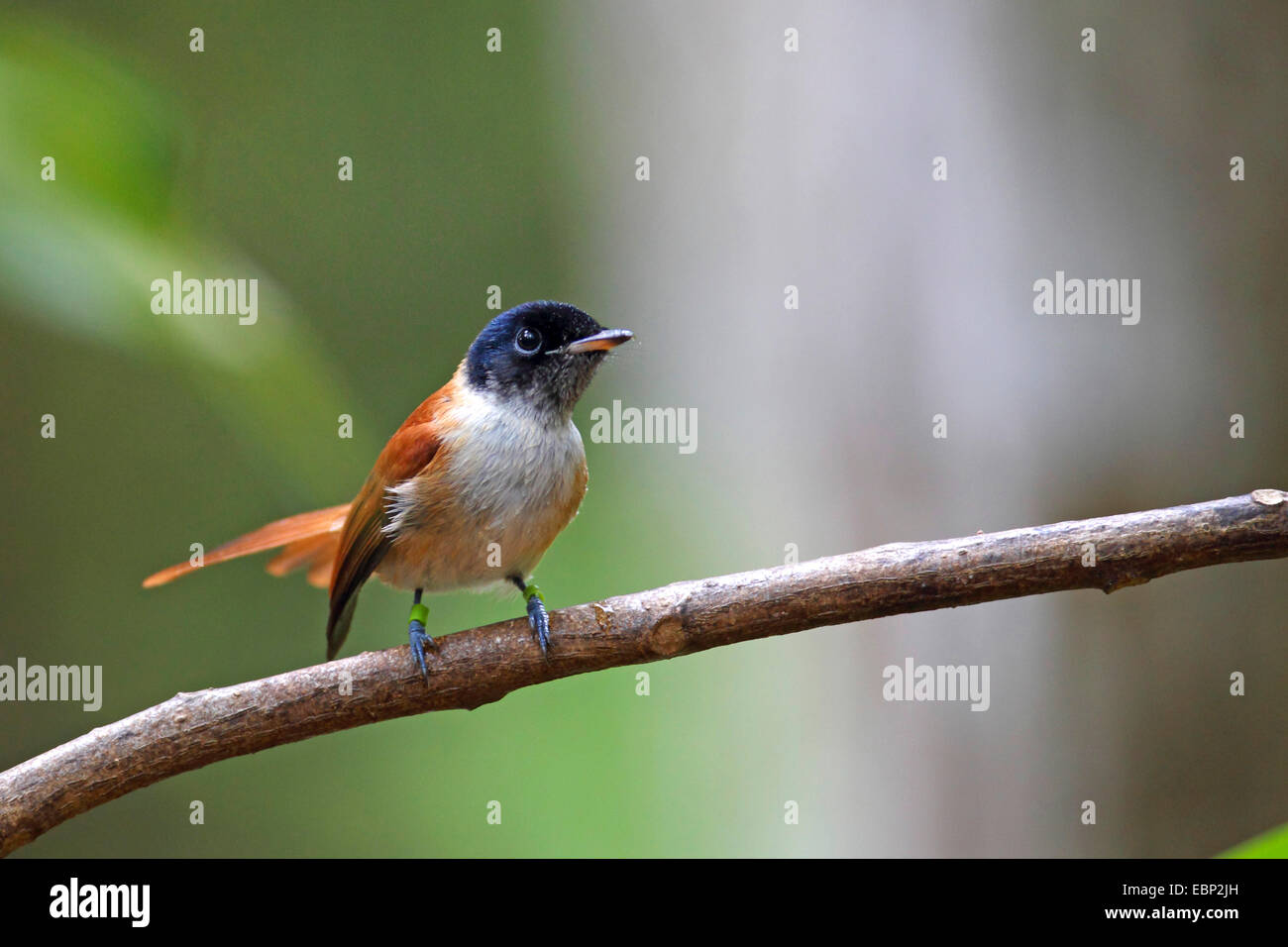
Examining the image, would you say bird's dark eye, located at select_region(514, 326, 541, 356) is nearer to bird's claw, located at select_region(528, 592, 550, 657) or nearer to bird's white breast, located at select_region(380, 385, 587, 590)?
bird's white breast, located at select_region(380, 385, 587, 590)

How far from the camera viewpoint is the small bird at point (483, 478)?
9.20ft

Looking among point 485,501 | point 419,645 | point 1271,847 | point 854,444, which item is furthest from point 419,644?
point 854,444

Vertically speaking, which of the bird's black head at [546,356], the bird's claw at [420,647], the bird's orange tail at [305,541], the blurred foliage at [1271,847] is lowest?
the blurred foliage at [1271,847]

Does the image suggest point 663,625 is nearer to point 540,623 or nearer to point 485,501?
point 540,623

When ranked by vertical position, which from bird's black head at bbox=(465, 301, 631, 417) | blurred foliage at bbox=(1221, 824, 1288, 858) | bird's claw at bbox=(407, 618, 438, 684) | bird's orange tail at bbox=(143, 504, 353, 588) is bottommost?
blurred foliage at bbox=(1221, 824, 1288, 858)

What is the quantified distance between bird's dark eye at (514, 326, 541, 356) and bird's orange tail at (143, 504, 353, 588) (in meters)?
0.77

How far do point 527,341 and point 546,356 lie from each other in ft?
0.24

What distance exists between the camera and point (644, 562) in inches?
201

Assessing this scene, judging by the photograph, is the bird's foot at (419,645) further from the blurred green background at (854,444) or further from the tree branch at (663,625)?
the blurred green background at (854,444)

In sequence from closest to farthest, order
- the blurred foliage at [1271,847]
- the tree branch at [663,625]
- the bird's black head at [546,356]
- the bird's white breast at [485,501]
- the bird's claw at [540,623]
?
the blurred foliage at [1271,847]
the tree branch at [663,625]
the bird's claw at [540,623]
the bird's white breast at [485,501]
the bird's black head at [546,356]

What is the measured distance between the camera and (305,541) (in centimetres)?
326

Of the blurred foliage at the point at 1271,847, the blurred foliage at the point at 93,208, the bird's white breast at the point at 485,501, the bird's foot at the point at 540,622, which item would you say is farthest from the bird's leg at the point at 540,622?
the blurred foliage at the point at 1271,847

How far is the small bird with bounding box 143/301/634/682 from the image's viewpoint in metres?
2.80

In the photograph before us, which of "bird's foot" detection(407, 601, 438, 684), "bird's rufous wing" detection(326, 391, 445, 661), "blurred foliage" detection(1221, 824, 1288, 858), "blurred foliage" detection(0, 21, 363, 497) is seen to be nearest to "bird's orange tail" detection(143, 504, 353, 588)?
"bird's rufous wing" detection(326, 391, 445, 661)
